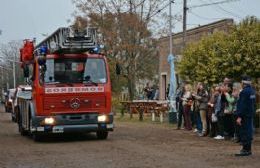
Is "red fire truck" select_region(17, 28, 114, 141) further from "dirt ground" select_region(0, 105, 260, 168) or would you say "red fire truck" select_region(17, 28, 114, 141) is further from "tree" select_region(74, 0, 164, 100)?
"tree" select_region(74, 0, 164, 100)

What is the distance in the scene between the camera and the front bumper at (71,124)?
59.8 feet

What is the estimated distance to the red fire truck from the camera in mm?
18234

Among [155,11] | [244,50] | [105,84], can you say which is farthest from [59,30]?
[155,11]

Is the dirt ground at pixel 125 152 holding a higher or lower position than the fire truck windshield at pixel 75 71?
lower

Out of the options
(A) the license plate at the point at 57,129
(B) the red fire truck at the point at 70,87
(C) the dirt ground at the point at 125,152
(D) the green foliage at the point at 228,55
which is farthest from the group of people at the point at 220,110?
(A) the license plate at the point at 57,129

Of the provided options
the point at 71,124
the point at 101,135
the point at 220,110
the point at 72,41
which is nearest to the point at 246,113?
the point at 220,110

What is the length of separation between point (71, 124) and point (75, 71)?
1601mm

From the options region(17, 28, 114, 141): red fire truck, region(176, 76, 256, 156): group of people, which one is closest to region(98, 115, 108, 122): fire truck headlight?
region(17, 28, 114, 141): red fire truck

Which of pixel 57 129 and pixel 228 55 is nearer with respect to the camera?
pixel 57 129

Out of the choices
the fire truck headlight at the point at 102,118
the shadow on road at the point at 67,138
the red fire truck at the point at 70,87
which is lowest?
the shadow on road at the point at 67,138

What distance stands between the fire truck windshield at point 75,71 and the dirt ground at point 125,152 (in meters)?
1.86

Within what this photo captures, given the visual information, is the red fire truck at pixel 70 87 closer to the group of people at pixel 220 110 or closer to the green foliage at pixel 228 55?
the group of people at pixel 220 110

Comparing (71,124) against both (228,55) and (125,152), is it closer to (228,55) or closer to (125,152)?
(125,152)

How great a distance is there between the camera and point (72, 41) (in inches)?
728
